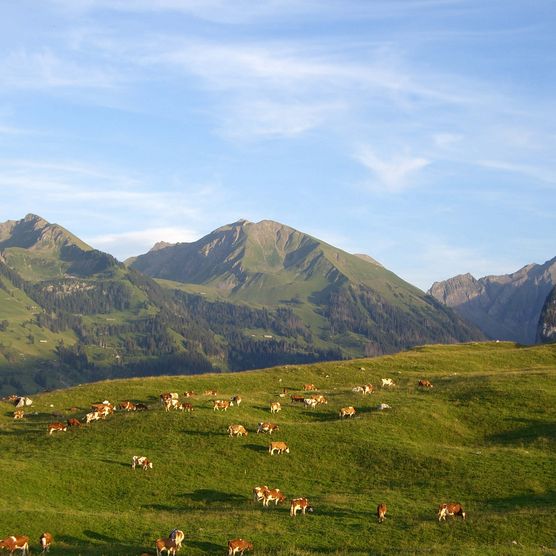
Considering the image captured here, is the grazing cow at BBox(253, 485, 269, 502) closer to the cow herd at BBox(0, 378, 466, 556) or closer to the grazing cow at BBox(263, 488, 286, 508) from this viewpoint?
the cow herd at BBox(0, 378, 466, 556)

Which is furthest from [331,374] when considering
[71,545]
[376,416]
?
[71,545]

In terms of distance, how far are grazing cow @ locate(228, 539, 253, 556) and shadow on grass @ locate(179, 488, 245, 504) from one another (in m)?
11.4

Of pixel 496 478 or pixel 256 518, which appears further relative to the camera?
pixel 496 478

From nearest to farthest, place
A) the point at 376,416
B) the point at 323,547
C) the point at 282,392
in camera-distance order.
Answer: the point at 323,547 < the point at 376,416 < the point at 282,392

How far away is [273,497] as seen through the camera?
127ft

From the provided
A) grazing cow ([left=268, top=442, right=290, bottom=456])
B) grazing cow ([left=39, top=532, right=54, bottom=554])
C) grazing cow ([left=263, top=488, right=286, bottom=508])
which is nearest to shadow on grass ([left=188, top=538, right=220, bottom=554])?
grazing cow ([left=39, top=532, right=54, bottom=554])

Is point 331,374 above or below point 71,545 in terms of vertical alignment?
above

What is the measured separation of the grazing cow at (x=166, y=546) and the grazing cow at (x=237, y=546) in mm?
2592

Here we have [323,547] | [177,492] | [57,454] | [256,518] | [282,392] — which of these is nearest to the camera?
[323,547]

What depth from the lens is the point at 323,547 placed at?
1222 inches

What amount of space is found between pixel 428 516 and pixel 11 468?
27.9m

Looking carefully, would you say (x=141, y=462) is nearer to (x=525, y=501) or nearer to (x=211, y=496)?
(x=211, y=496)

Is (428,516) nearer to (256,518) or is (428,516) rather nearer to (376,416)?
(256,518)

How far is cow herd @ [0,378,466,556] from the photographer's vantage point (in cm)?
2955
